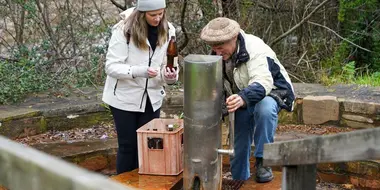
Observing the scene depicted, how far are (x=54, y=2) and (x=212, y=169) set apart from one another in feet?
18.6

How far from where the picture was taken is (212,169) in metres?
4.05

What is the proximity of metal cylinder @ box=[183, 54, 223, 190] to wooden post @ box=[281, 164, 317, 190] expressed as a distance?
4.27 ft

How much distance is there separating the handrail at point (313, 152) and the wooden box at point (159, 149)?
1.59 meters

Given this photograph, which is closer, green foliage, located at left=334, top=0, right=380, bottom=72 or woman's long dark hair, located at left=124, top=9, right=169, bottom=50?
woman's long dark hair, located at left=124, top=9, right=169, bottom=50

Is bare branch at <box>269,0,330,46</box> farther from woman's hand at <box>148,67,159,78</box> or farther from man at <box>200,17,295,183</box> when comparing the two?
woman's hand at <box>148,67,159,78</box>

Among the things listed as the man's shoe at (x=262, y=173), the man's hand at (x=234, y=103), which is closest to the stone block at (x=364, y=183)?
the man's shoe at (x=262, y=173)

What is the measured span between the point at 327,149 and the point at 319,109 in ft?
12.3

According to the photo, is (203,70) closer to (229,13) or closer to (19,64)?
(19,64)

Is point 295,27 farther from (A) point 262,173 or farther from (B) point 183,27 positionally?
(A) point 262,173

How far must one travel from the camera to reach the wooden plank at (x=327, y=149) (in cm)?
216

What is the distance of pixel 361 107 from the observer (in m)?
5.80

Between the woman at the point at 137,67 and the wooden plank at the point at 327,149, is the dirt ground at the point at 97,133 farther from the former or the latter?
the wooden plank at the point at 327,149

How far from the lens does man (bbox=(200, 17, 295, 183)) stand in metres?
4.07

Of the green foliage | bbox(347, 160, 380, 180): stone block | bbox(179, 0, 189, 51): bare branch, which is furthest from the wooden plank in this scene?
the green foliage
